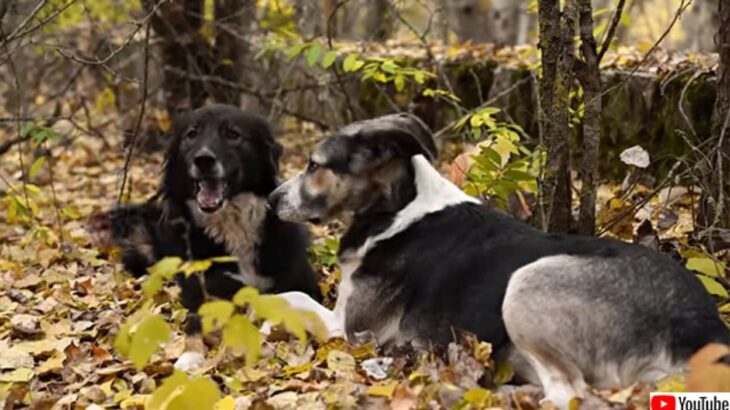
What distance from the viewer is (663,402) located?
370cm

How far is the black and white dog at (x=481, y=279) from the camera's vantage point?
4.05 metres

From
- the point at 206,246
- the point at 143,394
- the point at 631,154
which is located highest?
the point at 631,154

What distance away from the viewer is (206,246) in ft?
19.6

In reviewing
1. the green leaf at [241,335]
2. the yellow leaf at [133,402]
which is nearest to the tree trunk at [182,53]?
the yellow leaf at [133,402]

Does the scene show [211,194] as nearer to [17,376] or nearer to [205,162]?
[205,162]

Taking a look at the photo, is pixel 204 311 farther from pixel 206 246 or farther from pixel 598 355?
pixel 206 246

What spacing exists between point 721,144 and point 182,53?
6905 millimetres

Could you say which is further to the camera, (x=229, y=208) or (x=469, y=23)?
(x=469, y=23)

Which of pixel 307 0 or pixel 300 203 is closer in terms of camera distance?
pixel 300 203

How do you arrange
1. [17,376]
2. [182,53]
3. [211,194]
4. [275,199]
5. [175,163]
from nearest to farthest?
1. [17,376]
2. [275,199]
3. [211,194]
4. [175,163]
5. [182,53]

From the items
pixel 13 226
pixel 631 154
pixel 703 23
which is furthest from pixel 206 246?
pixel 703 23

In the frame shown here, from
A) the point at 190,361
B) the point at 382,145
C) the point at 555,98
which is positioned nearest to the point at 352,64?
the point at 555,98

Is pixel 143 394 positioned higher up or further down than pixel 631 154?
further down

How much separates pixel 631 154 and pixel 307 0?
24.5 feet
